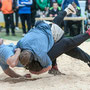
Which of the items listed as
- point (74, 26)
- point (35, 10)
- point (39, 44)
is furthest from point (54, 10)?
point (39, 44)

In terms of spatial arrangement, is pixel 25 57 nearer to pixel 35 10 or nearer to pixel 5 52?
pixel 5 52

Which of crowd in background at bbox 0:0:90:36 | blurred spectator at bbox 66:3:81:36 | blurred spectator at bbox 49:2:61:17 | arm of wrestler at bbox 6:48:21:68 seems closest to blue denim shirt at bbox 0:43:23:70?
arm of wrestler at bbox 6:48:21:68

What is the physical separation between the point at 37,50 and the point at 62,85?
0.62 m

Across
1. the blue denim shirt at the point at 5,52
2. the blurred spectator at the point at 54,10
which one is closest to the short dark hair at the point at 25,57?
the blue denim shirt at the point at 5,52

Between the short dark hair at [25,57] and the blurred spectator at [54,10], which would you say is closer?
the short dark hair at [25,57]

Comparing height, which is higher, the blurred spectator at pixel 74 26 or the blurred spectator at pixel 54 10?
the blurred spectator at pixel 54 10

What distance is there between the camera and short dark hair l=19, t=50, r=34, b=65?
4.00 meters

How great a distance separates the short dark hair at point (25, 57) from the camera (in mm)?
4000

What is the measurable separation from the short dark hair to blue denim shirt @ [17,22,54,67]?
0.10m

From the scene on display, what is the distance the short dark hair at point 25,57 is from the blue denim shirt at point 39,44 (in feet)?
0.34

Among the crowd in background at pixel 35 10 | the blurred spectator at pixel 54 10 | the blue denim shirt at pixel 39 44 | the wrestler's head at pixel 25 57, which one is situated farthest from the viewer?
the blurred spectator at pixel 54 10

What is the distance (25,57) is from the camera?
3996 millimetres

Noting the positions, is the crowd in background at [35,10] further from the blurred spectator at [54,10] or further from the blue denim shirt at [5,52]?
the blue denim shirt at [5,52]

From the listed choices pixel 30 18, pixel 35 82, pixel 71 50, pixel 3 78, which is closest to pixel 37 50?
pixel 35 82
